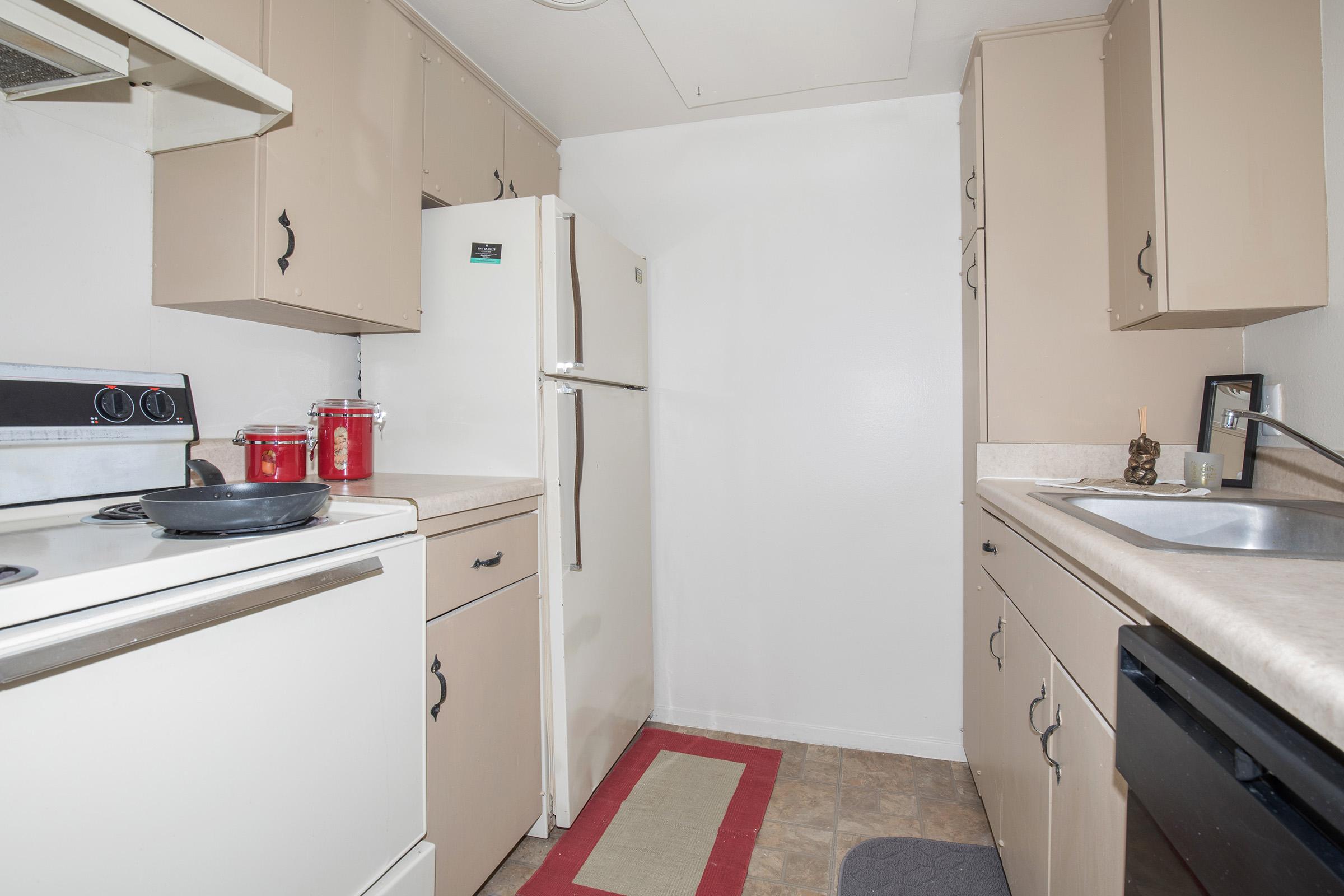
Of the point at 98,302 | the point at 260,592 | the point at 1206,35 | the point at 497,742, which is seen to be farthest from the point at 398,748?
the point at 1206,35

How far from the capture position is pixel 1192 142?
1579 mm

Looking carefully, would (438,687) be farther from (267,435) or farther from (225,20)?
(225,20)

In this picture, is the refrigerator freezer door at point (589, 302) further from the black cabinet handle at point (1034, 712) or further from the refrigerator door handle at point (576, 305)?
the black cabinet handle at point (1034, 712)

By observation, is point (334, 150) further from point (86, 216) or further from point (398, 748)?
point (398, 748)

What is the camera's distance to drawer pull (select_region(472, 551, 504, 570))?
1539 millimetres

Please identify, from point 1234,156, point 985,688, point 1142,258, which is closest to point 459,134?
point 1142,258

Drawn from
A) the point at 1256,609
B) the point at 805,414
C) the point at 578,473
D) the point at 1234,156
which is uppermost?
the point at 1234,156

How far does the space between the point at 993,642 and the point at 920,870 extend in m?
0.64

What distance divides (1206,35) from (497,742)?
2.52 metres

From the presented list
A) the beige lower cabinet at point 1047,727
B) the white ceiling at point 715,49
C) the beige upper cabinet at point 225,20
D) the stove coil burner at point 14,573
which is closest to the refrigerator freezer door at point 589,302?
the white ceiling at point 715,49

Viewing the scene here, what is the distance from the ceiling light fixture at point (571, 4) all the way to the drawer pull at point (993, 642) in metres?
2.06

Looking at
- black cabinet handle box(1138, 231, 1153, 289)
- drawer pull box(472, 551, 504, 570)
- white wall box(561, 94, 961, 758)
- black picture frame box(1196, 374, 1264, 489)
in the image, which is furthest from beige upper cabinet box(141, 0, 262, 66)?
black picture frame box(1196, 374, 1264, 489)

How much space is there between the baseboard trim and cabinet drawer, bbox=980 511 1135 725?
1.02 meters

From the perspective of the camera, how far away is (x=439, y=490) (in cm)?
149
